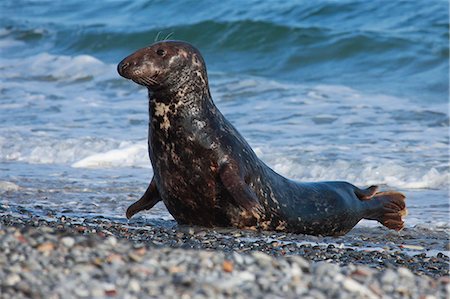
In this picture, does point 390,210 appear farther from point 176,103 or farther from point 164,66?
point 164,66

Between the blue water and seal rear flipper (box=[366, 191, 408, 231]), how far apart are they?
26 centimetres

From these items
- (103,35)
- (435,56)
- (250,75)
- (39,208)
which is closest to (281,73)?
(250,75)

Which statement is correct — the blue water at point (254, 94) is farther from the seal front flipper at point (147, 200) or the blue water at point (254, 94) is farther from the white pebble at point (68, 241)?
the white pebble at point (68, 241)

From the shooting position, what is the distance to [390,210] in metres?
7.80

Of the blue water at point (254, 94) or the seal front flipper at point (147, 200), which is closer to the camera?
the seal front flipper at point (147, 200)

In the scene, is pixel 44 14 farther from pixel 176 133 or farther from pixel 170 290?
pixel 170 290

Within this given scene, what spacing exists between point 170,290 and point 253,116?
8.97 meters

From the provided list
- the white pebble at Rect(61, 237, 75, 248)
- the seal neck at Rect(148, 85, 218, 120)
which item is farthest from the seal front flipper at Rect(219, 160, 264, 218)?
the white pebble at Rect(61, 237, 75, 248)

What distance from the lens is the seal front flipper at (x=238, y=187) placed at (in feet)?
21.5

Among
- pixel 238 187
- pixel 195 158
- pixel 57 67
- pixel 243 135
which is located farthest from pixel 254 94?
pixel 238 187

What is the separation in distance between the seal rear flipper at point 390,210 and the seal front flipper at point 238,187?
1.36 m

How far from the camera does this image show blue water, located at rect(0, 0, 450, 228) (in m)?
9.73

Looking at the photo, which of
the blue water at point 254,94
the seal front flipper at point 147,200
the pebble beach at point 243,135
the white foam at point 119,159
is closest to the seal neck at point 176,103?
the seal front flipper at point 147,200

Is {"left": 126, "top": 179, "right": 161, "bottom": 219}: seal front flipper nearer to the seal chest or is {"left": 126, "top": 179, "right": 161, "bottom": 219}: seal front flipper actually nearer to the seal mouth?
the seal chest
